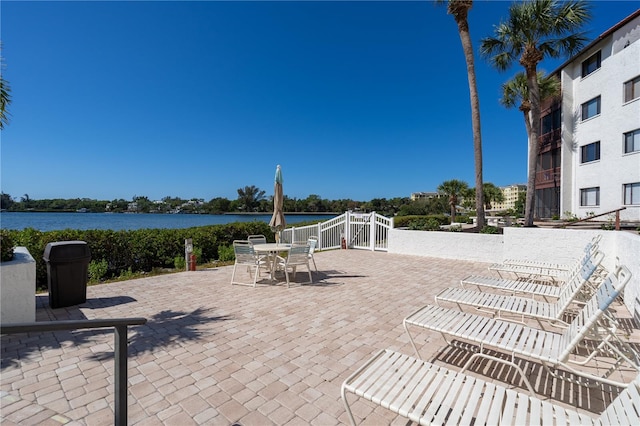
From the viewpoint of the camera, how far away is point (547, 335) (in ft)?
9.29

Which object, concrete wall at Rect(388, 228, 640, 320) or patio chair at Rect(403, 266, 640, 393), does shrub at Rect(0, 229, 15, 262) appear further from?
concrete wall at Rect(388, 228, 640, 320)

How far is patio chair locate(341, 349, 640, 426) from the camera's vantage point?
1.56 meters

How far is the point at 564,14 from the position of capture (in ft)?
41.5

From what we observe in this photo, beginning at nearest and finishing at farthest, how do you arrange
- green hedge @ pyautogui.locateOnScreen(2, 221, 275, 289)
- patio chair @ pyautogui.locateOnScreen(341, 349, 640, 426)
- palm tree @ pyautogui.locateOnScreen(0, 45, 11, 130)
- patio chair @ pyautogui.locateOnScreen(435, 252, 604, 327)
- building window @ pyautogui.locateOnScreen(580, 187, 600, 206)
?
patio chair @ pyautogui.locateOnScreen(341, 349, 640, 426) → patio chair @ pyautogui.locateOnScreen(435, 252, 604, 327) → palm tree @ pyautogui.locateOnScreen(0, 45, 11, 130) → green hedge @ pyautogui.locateOnScreen(2, 221, 275, 289) → building window @ pyautogui.locateOnScreen(580, 187, 600, 206)

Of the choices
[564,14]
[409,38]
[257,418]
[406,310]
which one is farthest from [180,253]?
[564,14]

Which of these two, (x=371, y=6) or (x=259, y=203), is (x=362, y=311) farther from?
(x=259, y=203)

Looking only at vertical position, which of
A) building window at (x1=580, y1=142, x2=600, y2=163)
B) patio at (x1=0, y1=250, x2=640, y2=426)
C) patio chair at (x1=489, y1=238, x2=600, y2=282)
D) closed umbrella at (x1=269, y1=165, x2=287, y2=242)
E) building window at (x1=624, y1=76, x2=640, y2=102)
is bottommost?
patio at (x1=0, y1=250, x2=640, y2=426)

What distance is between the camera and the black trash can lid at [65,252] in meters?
4.80

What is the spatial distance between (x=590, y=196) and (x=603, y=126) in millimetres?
4093

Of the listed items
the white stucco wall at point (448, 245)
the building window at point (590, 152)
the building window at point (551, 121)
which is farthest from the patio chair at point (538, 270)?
the building window at point (551, 121)

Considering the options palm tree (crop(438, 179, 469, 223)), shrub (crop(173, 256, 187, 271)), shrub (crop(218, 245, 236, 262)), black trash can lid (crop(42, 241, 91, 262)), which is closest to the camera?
black trash can lid (crop(42, 241, 91, 262))

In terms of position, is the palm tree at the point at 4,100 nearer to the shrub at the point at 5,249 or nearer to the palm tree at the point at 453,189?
the shrub at the point at 5,249

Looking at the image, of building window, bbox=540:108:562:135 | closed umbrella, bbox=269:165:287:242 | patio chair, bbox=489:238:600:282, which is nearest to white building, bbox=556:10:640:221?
building window, bbox=540:108:562:135

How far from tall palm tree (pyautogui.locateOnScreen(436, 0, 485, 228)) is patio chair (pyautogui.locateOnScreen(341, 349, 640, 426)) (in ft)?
36.6
